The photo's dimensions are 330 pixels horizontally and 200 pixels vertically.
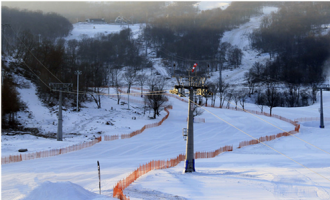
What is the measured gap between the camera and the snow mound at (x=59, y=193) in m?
10.5

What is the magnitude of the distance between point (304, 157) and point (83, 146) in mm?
20724

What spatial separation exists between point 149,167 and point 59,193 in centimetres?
872

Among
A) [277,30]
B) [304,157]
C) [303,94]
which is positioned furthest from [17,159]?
[277,30]

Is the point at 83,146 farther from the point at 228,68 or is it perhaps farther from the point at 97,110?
the point at 228,68

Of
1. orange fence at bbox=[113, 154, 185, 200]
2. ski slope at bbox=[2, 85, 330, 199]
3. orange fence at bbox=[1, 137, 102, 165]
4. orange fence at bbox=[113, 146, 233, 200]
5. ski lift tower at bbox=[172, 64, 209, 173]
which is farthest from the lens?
orange fence at bbox=[1, 137, 102, 165]

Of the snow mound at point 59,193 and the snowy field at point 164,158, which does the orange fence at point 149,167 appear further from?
the snow mound at point 59,193

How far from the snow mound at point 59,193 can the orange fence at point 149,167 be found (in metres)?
1.08

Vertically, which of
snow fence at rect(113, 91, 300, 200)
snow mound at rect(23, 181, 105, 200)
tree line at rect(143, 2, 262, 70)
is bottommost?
snow fence at rect(113, 91, 300, 200)

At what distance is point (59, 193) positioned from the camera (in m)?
10.9

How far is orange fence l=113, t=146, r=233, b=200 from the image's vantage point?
12.1 m

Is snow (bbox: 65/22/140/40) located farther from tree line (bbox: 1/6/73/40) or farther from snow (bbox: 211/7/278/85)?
snow (bbox: 211/7/278/85)

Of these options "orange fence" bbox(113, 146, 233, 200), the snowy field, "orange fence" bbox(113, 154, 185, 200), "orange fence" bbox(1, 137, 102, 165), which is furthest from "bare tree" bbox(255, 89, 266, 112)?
"orange fence" bbox(1, 137, 102, 165)

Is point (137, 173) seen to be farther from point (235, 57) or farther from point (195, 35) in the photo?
point (195, 35)

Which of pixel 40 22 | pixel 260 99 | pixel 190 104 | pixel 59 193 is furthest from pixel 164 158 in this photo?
pixel 40 22
